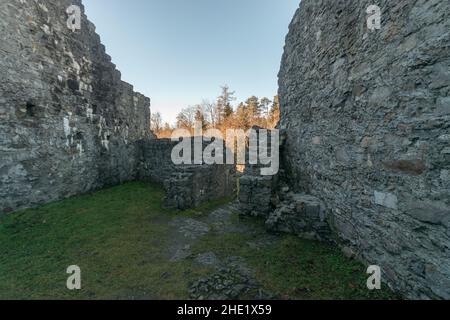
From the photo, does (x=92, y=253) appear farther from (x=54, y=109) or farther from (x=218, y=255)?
(x=54, y=109)

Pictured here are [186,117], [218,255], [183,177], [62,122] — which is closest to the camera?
[218,255]

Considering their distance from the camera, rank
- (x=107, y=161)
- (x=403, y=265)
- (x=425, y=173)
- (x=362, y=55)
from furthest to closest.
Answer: (x=107, y=161)
(x=362, y=55)
(x=403, y=265)
(x=425, y=173)

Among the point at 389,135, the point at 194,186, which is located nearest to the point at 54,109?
the point at 194,186

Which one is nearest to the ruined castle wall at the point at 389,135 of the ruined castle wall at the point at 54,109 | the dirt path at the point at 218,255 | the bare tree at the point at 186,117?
the dirt path at the point at 218,255

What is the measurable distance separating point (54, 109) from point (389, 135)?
8471 millimetres

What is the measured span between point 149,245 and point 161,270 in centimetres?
104

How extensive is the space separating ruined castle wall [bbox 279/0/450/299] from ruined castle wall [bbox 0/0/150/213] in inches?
285

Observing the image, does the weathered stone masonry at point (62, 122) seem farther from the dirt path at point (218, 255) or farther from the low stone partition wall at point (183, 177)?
the dirt path at point (218, 255)

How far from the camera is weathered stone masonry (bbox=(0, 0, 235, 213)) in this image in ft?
19.6

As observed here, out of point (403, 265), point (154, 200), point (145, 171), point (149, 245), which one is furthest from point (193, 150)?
point (403, 265)

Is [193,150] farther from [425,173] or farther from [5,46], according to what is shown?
[425,173]

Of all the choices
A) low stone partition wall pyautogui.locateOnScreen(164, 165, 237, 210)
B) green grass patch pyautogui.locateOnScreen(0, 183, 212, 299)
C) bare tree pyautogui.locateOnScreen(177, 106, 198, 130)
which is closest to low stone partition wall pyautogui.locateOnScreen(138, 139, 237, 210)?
low stone partition wall pyautogui.locateOnScreen(164, 165, 237, 210)

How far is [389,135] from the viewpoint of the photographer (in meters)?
3.00

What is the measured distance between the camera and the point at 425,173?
2.52 m
